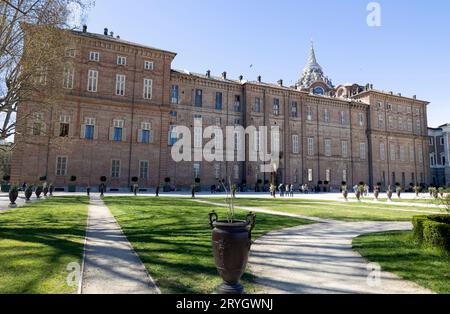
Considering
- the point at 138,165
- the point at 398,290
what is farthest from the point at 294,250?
the point at 138,165

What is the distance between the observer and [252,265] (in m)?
5.62

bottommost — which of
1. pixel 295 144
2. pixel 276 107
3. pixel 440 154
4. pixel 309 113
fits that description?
pixel 295 144

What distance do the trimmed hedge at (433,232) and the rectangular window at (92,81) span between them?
33.9 meters

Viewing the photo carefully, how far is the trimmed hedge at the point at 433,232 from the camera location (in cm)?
645

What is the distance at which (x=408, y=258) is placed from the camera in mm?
6191

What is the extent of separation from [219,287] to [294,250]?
3385 millimetres

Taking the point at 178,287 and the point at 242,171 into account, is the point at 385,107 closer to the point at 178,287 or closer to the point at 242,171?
the point at 242,171

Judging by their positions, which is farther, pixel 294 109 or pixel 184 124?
pixel 294 109

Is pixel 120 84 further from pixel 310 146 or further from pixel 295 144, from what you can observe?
pixel 310 146

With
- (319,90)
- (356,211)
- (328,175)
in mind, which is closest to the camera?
(356,211)

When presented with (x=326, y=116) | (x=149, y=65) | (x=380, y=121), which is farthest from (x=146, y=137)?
(x=380, y=121)

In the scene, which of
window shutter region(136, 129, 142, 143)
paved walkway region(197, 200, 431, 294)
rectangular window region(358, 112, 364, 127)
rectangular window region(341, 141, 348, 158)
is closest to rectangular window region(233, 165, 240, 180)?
window shutter region(136, 129, 142, 143)

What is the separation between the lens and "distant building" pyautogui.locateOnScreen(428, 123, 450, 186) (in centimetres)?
6194

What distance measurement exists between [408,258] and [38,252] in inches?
313
